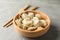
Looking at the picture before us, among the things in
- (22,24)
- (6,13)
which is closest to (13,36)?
(22,24)

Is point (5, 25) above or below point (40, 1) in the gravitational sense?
below

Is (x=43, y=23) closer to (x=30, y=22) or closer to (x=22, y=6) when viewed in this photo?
(x=30, y=22)

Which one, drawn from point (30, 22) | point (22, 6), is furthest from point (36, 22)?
point (22, 6)

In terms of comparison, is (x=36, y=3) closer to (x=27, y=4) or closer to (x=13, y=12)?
(x=27, y=4)

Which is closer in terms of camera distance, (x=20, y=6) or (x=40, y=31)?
(x=40, y=31)

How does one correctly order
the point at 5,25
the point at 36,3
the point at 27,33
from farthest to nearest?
the point at 36,3 → the point at 5,25 → the point at 27,33
